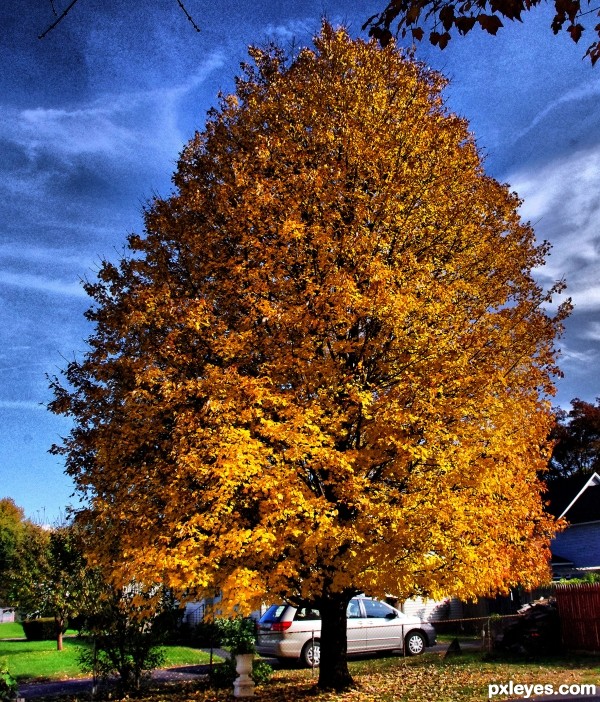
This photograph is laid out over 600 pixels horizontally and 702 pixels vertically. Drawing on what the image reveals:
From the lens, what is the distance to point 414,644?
679 inches

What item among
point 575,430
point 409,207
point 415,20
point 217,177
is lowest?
point 415,20

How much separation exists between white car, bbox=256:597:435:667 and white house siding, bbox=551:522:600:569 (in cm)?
1580

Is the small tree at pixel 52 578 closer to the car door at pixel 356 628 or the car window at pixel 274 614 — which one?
the car window at pixel 274 614

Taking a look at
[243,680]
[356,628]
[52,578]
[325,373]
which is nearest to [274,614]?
[356,628]

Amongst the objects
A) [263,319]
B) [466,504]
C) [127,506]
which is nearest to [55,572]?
[127,506]

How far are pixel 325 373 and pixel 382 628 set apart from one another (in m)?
10.7

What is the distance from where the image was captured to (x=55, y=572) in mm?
22000

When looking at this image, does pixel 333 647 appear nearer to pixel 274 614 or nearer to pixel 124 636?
pixel 124 636

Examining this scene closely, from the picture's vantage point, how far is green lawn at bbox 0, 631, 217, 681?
17.0 m

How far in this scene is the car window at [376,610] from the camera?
1725 cm

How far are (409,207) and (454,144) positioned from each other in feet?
7.90

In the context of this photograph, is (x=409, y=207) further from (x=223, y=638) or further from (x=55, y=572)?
(x=55, y=572)

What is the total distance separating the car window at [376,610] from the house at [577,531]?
1340 centimetres

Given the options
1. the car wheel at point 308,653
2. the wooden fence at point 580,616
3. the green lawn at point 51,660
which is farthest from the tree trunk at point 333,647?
the wooden fence at point 580,616
